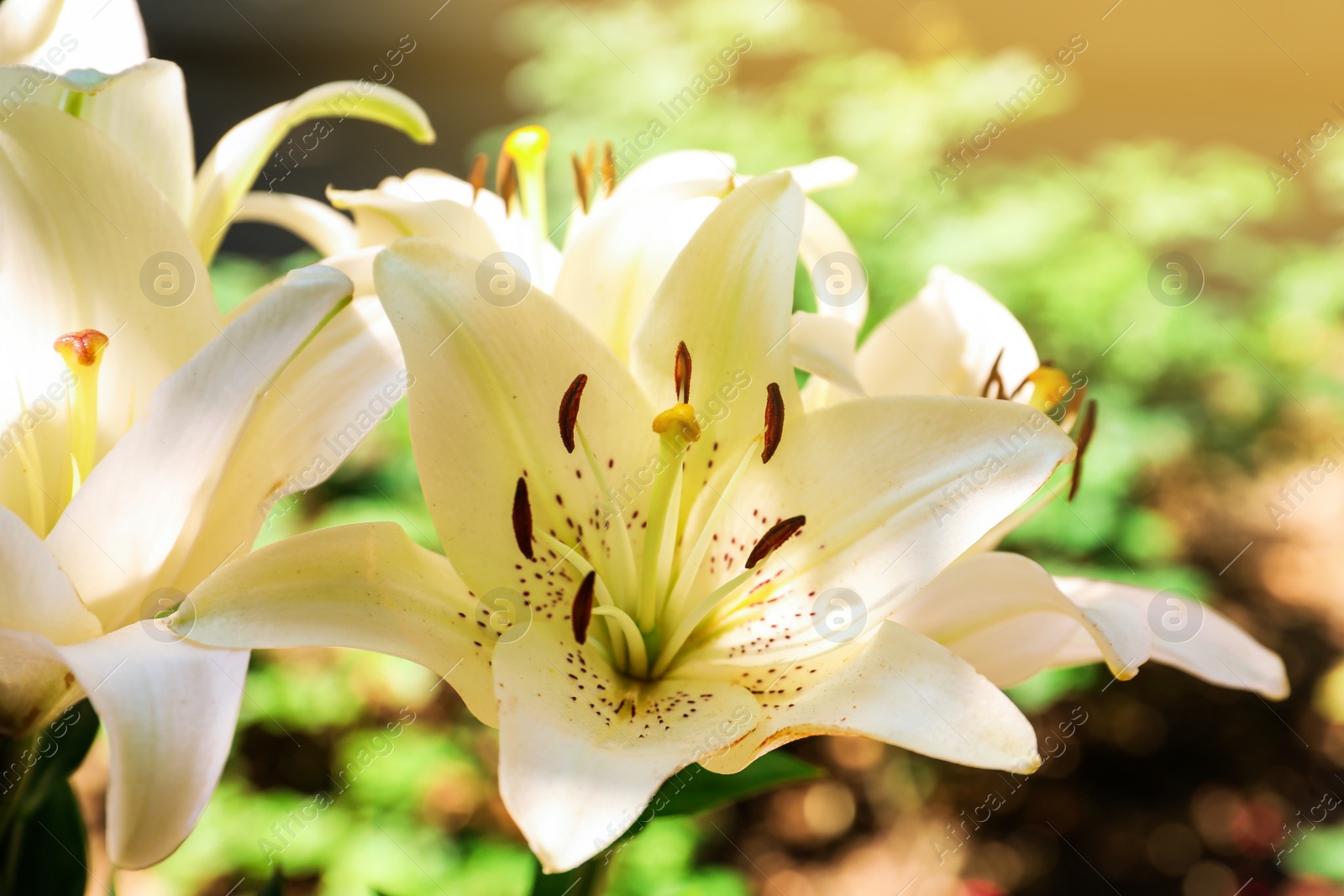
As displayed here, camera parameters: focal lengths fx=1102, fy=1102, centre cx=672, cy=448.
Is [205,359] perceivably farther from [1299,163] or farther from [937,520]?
[1299,163]

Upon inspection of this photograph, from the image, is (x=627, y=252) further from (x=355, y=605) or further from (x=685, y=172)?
(x=355, y=605)

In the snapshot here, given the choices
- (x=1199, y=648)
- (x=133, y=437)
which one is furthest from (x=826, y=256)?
(x=133, y=437)

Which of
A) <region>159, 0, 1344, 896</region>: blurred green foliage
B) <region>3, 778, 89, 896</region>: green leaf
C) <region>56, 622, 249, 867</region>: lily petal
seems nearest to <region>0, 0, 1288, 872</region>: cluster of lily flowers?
<region>56, 622, 249, 867</region>: lily petal

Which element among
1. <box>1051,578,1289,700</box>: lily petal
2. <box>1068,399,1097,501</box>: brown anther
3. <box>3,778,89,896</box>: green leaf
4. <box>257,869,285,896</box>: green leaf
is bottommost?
<box>257,869,285,896</box>: green leaf

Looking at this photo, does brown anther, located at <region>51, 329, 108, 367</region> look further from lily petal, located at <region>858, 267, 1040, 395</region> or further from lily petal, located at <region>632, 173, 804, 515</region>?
lily petal, located at <region>858, 267, 1040, 395</region>

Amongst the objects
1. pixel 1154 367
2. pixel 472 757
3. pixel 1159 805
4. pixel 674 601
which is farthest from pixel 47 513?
pixel 1159 805

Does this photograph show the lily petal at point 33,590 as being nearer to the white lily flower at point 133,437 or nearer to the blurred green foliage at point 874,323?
the white lily flower at point 133,437
